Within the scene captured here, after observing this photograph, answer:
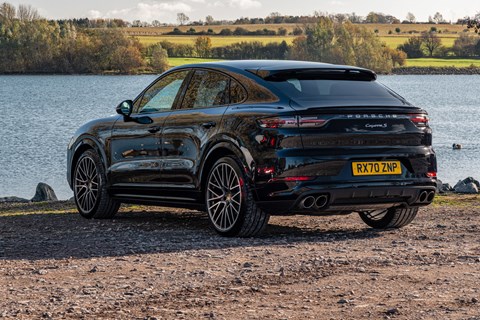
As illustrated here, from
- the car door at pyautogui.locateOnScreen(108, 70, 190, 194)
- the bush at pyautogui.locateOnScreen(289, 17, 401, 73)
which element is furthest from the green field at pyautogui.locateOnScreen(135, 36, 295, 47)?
the car door at pyautogui.locateOnScreen(108, 70, 190, 194)

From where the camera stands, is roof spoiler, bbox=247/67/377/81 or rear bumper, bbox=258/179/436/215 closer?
rear bumper, bbox=258/179/436/215

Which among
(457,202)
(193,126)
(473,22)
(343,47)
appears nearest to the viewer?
(193,126)

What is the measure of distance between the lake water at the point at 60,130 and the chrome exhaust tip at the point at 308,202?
19078 millimetres

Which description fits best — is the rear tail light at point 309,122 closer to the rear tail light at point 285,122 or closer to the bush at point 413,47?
the rear tail light at point 285,122

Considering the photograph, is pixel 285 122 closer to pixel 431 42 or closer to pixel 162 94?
pixel 162 94

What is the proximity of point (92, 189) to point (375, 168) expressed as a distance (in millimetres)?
3829

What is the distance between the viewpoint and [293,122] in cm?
937

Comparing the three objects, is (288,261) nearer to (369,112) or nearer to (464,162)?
(369,112)

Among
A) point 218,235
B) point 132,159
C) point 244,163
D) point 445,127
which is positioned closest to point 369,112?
point 244,163

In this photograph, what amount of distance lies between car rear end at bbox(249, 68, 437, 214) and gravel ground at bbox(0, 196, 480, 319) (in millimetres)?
433

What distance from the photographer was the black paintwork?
9406 millimetres

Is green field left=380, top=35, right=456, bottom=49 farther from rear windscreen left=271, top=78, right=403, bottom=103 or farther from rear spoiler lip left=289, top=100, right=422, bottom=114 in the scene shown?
rear spoiler lip left=289, top=100, right=422, bottom=114

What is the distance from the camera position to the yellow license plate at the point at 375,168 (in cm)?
956

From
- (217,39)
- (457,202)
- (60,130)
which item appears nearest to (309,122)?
(457,202)
